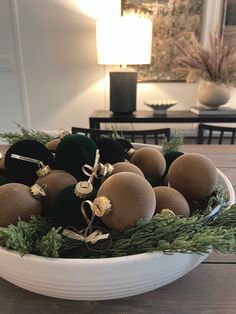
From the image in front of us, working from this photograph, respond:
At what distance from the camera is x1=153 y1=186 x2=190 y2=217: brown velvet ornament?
32 centimetres

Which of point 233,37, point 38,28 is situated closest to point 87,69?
point 38,28

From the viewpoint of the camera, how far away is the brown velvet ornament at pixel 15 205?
30 cm

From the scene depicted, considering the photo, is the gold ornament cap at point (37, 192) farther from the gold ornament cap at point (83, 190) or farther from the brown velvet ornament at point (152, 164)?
the brown velvet ornament at point (152, 164)

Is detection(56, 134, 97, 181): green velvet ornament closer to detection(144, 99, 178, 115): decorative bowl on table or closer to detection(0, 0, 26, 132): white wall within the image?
detection(144, 99, 178, 115): decorative bowl on table

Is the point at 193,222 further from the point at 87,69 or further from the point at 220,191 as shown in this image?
the point at 87,69

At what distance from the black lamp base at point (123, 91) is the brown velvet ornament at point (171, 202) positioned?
160cm

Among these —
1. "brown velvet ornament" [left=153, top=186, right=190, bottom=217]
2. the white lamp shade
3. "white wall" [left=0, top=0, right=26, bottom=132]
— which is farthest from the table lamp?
"brown velvet ornament" [left=153, top=186, right=190, bottom=217]

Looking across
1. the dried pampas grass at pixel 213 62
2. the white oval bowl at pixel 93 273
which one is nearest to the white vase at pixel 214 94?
the dried pampas grass at pixel 213 62

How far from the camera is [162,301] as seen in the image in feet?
1.05

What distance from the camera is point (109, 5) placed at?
2.11 meters

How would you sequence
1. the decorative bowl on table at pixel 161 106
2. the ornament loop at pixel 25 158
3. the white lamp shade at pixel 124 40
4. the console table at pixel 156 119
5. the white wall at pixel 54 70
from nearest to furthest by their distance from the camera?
the ornament loop at pixel 25 158 < the white lamp shade at pixel 124 40 < the console table at pixel 156 119 < the decorative bowl on table at pixel 161 106 < the white wall at pixel 54 70

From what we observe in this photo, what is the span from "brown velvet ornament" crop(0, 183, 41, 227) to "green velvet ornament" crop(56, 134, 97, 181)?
0.07 metres

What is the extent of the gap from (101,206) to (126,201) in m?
0.03

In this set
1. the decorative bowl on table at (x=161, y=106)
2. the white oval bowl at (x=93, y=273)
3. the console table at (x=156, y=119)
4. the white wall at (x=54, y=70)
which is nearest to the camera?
the white oval bowl at (x=93, y=273)
